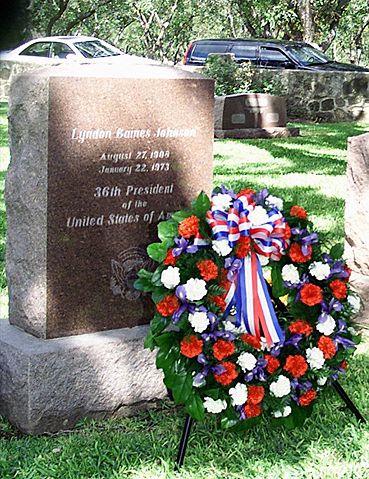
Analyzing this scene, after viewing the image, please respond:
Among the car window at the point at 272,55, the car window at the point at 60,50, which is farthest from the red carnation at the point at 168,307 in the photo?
the car window at the point at 60,50

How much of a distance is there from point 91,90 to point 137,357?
114 centimetres

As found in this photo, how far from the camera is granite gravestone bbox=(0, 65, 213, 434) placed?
3.33 meters

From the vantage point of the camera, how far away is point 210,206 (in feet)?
10.6

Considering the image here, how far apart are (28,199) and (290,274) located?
111 centimetres

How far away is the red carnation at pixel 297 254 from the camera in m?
3.26

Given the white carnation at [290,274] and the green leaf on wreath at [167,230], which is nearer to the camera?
the green leaf on wreath at [167,230]

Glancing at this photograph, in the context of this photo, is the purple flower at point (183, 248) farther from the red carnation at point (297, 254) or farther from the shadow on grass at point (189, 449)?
the shadow on grass at point (189, 449)

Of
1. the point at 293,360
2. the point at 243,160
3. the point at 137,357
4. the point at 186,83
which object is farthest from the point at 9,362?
the point at 243,160

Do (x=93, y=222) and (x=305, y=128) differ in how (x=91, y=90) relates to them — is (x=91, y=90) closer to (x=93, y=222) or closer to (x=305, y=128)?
(x=93, y=222)

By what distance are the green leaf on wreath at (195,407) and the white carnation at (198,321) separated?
0.83ft

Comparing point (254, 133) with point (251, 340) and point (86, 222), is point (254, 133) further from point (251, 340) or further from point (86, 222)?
point (251, 340)

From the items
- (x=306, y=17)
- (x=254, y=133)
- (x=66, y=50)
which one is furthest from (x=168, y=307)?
(x=306, y=17)

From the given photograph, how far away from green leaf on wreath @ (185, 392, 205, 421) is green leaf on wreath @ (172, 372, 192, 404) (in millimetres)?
20

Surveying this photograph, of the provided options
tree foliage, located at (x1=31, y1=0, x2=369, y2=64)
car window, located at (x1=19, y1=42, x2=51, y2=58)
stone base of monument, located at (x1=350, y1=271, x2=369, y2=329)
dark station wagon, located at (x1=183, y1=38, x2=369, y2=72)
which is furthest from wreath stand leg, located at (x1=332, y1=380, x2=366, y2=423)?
tree foliage, located at (x1=31, y1=0, x2=369, y2=64)
